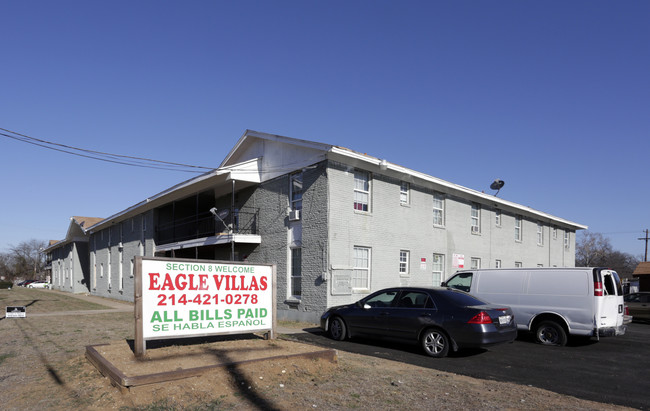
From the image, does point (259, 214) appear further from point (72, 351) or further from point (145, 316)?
point (145, 316)

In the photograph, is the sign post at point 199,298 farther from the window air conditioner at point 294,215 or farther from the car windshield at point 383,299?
the window air conditioner at point 294,215

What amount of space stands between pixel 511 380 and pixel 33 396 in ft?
23.4

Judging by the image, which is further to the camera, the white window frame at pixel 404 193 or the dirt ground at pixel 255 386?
the white window frame at pixel 404 193

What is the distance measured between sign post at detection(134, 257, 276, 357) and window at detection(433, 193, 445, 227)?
1225cm

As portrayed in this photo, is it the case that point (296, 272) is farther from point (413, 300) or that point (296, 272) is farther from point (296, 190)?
point (413, 300)

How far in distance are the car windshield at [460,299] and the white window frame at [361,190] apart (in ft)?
22.1

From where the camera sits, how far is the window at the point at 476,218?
23.0m

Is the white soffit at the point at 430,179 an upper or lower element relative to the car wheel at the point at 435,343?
upper

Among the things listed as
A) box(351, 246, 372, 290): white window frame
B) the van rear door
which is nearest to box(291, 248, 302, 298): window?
box(351, 246, 372, 290): white window frame

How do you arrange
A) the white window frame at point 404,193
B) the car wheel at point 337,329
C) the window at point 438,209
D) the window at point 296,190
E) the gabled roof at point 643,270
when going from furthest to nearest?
1. the gabled roof at point 643,270
2. the window at point 438,209
3. the white window frame at point 404,193
4. the window at point 296,190
5. the car wheel at point 337,329

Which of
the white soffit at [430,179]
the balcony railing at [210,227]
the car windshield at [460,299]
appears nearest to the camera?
the car windshield at [460,299]

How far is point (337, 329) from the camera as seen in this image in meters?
12.0

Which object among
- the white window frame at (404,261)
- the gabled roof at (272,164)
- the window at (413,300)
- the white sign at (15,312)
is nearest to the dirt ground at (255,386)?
the window at (413,300)

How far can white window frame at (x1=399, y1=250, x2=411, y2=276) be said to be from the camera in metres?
18.3
